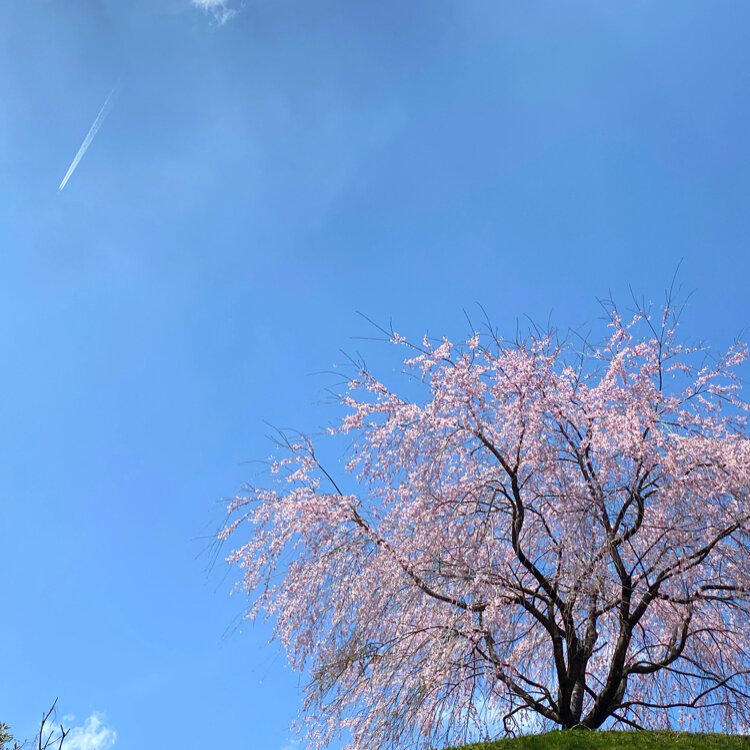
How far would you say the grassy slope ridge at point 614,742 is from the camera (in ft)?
33.0

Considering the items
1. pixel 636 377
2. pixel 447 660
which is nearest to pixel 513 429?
pixel 636 377

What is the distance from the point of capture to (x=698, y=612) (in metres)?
12.0

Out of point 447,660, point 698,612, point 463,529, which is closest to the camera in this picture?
point 447,660

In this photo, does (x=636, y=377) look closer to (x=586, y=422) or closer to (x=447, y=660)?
(x=586, y=422)

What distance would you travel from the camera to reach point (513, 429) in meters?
11.7

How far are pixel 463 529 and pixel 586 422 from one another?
2758mm

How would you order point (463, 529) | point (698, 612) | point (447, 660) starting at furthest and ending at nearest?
point (698, 612) < point (463, 529) < point (447, 660)

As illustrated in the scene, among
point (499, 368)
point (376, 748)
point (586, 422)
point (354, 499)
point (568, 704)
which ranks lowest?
point (376, 748)

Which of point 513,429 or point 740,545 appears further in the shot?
point 513,429

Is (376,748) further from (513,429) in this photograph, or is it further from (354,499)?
(513,429)

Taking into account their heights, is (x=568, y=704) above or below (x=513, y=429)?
below

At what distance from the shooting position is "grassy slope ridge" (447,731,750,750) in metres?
10.1

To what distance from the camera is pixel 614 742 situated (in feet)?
33.2

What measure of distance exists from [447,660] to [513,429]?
3612 mm
